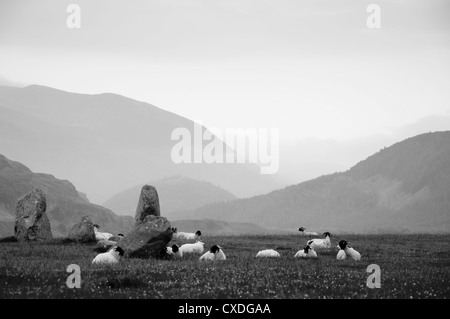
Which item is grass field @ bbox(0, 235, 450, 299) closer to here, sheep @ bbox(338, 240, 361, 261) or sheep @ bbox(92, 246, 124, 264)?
sheep @ bbox(92, 246, 124, 264)

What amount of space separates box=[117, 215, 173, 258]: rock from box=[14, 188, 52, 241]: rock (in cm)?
1278

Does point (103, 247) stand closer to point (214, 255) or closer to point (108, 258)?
point (214, 255)

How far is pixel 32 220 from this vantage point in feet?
134

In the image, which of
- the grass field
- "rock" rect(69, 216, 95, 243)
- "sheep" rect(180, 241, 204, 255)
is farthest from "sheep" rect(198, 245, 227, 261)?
"rock" rect(69, 216, 95, 243)

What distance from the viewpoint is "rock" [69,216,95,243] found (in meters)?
39.3

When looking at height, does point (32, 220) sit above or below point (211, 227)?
above

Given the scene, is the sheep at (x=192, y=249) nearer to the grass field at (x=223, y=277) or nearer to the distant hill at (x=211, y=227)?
the grass field at (x=223, y=277)

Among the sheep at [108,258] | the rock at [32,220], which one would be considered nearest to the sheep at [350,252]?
Answer: the sheep at [108,258]

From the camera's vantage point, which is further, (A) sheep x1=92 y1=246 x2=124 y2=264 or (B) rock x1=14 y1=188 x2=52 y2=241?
(B) rock x1=14 y1=188 x2=52 y2=241

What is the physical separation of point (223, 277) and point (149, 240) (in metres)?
7.98

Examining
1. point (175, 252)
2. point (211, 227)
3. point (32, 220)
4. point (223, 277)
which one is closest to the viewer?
point (223, 277)

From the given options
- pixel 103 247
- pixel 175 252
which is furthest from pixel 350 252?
pixel 103 247
